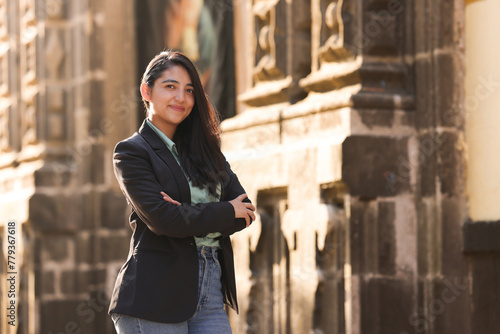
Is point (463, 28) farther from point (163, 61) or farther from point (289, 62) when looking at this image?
point (163, 61)

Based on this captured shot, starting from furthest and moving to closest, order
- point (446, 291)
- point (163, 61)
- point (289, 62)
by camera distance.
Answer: point (289, 62) < point (446, 291) < point (163, 61)

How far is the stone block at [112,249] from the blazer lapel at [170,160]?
19.0ft

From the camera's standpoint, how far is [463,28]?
18.6 ft

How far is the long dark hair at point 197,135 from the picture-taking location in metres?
3.91

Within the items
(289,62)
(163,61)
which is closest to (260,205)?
(289,62)

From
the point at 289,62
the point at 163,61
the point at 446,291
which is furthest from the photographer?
the point at 289,62

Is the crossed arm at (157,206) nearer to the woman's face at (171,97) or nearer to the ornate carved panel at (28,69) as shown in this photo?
the woman's face at (171,97)

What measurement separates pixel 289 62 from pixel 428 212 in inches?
55.4

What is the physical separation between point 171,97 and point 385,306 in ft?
7.16

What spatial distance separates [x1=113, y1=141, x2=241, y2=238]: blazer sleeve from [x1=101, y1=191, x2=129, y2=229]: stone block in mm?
5859

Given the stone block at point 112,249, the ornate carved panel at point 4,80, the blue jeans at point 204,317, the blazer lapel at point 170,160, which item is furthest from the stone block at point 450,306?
the ornate carved panel at point 4,80

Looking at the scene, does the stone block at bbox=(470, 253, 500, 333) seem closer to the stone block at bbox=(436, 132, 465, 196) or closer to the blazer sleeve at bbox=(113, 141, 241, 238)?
the stone block at bbox=(436, 132, 465, 196)

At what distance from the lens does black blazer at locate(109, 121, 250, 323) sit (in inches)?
144

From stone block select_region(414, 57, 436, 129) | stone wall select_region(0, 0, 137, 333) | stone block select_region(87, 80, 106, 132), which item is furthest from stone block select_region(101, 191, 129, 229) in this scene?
Answer: stone block select_region(414, 57, 436, 129)
